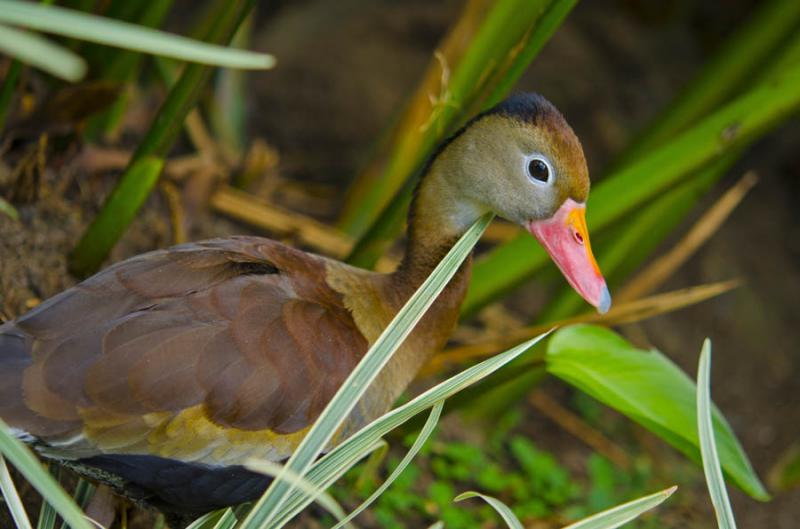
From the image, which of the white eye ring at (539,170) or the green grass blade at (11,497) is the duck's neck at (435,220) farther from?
the green grass blade at (11,497)

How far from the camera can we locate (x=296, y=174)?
10.7 feet

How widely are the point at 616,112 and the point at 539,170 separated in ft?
6.50

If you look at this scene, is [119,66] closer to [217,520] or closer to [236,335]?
[236,335]

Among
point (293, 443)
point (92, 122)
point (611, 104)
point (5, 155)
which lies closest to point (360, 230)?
point (92, 122)

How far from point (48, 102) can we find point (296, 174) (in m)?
1.30

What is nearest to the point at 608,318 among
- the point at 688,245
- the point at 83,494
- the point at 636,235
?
the point at 636,235

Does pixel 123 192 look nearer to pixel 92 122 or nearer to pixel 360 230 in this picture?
pixel 92 122

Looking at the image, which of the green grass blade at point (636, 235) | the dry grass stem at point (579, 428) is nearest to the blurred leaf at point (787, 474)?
the dry grass stem at point (579, 428)

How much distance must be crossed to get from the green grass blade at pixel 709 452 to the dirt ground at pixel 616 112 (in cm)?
175

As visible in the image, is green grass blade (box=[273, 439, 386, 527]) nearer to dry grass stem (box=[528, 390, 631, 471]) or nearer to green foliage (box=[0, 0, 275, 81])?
green foliage (box=[0, 0, 275, 81])

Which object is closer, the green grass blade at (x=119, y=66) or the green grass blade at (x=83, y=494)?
the green grass blade at (x=83, y=494)

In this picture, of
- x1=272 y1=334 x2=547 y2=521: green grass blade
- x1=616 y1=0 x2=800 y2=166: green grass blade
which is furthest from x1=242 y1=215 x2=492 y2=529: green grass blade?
x1=616 y1=0 x2=800 y2=166: green grass blade

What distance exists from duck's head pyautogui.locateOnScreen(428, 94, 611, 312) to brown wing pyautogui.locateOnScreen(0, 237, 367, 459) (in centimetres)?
37

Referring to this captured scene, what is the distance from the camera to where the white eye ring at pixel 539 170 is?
161 centimetres
